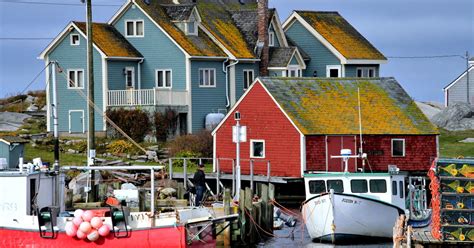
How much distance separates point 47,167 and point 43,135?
31706 mm

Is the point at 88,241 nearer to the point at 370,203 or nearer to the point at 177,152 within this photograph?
the point at 370,203

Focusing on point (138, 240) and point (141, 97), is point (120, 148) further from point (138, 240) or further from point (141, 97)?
point (138, 240)

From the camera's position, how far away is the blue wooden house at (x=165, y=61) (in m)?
75.6

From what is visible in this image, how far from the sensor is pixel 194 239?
3941 cm

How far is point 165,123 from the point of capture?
74375 mm

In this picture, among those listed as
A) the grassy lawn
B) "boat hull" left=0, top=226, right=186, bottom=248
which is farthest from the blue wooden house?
"boat hull" left=0, top=226, right=186, bottom=248

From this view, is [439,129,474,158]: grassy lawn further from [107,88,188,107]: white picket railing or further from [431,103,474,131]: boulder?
[107,88,188,107]: white picket railing

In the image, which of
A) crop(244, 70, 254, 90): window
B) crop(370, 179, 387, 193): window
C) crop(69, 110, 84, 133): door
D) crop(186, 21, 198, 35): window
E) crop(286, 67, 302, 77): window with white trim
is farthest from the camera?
crop(286, 67, 302, 77): window with white trim

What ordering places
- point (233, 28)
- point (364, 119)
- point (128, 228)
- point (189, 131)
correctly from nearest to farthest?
1. point (128, 228)
2. point (364, 119)
3. point (189, 131)
4. point (233, 28)

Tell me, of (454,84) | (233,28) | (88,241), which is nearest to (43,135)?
(233,28)

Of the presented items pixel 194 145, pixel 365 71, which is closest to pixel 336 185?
pixel 194 145

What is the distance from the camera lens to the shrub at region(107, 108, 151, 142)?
7306cm

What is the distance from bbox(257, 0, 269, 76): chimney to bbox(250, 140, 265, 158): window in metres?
16.9

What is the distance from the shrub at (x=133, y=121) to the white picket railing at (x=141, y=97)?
1.02 m
